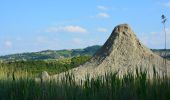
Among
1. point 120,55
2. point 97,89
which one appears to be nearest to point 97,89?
point 97,89

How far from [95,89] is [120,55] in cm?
1311

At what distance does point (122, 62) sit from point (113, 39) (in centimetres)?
158

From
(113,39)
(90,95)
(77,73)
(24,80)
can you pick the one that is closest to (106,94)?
(90,95)

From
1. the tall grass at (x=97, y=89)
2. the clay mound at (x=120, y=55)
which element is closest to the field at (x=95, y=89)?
the tall grass at (x=97, y=89)

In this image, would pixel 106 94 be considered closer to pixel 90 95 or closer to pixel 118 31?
pixel 90 95

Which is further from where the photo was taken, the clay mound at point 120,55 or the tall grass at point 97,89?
the clay mound at point 120,55

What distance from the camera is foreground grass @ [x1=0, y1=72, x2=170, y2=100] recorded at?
23.4 ft

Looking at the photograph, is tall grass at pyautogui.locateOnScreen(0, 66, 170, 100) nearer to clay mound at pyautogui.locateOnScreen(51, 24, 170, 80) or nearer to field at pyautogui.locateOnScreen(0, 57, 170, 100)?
field at pyautogui.locateOnScreen(0, 57, 170, 100)

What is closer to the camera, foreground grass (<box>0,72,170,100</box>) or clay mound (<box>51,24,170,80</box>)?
foreground grass (<box>0,72,170,100</box>)

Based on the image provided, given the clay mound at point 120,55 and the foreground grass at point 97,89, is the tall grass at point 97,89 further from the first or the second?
the clay mound at point 120,55

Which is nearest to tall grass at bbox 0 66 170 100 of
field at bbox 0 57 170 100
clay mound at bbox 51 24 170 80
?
field at bbox 0 57 170 100

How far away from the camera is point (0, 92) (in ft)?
29.6

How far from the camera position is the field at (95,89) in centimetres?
715

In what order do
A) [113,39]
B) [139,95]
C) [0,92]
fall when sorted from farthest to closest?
[113,39] → [0,92] → [139,95]
